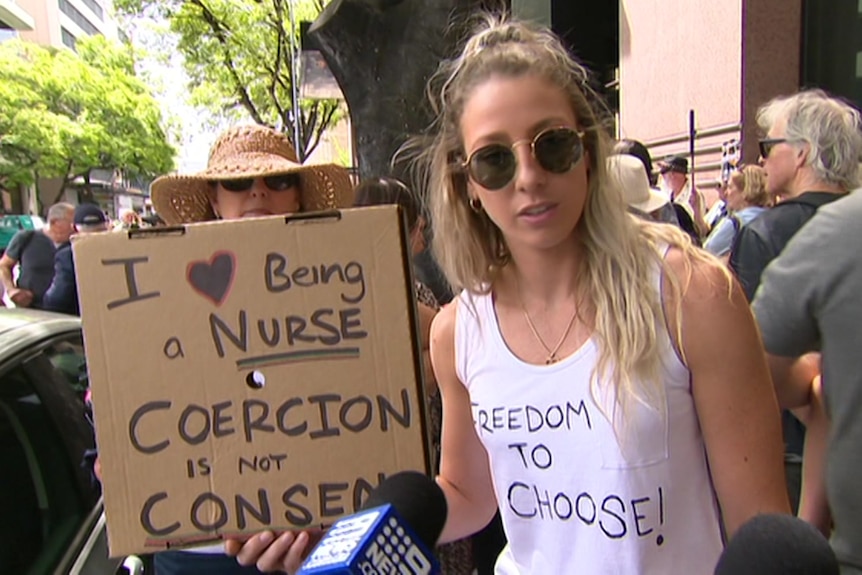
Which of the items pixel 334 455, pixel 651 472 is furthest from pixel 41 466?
pixel 651 472

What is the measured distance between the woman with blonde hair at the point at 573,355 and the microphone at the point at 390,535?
23 centimetres

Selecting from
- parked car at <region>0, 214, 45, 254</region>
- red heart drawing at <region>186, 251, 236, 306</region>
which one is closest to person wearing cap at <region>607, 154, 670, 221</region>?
red heart drawing at <region>186, 251, 236, 306</region>

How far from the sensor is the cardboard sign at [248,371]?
60.6 inches

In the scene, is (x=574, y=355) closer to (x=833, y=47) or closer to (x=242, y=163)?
(x=242, y=163)

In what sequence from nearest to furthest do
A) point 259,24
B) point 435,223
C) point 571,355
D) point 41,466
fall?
point 571,355
point 435,223
point 41,466
point 259,24

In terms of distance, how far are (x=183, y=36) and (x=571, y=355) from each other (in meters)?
24.0

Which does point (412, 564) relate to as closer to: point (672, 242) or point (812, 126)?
point (672, 242)

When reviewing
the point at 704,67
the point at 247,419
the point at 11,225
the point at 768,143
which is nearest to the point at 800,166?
the point at 768,143

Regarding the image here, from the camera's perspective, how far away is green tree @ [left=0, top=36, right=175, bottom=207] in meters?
33.9

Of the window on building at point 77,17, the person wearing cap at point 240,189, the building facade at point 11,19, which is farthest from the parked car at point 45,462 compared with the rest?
the window on building at point 77,17

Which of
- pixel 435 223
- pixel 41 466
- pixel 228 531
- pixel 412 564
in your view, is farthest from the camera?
pixel 41 466

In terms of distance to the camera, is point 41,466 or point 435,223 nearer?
point 435,223

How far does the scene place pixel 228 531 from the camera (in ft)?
5.10

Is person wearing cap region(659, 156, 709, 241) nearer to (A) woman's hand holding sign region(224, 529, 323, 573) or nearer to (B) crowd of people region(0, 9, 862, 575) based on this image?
(B) crowd of people region(0, 9, 862, 575)
